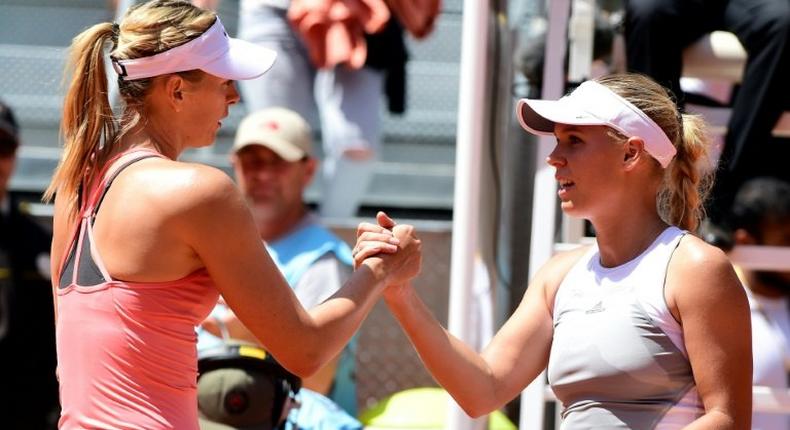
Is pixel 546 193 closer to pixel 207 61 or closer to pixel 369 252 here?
pixel 369 252

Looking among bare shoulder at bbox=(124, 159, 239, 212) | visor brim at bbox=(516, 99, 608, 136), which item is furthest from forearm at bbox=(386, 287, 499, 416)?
bare shoulder at bbox=(124, 159, 239, 212)

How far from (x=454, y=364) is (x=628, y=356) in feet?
1.43

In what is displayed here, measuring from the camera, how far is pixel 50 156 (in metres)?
6.52

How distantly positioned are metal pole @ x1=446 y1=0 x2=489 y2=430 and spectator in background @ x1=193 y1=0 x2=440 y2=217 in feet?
4.29

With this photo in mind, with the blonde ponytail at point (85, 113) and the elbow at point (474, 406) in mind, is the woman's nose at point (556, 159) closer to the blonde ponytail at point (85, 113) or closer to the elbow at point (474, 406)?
the elbow at point (474, 406)

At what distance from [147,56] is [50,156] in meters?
4.11

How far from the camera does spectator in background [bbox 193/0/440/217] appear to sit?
502cm

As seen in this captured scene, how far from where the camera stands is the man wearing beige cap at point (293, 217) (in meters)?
4.52

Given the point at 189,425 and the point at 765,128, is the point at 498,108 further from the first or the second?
the point at 189,425

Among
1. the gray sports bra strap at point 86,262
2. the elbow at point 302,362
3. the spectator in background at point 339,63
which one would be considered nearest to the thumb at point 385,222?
the elbow at point 302,362

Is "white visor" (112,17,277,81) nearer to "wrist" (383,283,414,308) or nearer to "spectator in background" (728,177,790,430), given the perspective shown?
"wrist" (383,283,414,308)

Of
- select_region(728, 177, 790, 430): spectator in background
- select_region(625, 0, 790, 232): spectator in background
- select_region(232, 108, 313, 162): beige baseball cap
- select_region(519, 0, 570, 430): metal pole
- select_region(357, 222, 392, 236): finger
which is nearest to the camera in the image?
select_region(357, 222, 392, 236): finger

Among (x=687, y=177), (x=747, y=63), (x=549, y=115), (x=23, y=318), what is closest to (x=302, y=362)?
(x=549, y=115)

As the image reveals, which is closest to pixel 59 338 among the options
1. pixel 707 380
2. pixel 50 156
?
pixel 707 380
